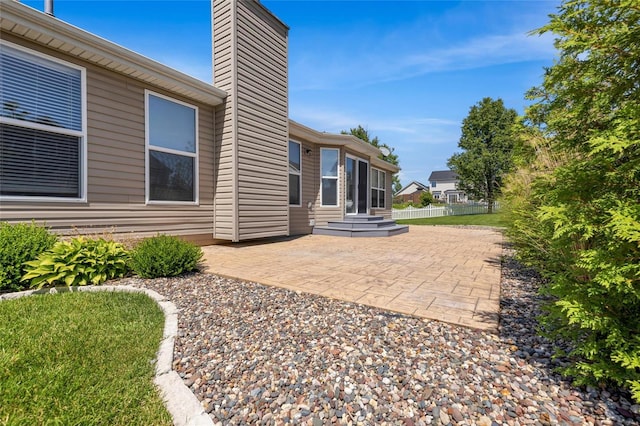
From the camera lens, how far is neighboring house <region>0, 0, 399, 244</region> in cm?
397

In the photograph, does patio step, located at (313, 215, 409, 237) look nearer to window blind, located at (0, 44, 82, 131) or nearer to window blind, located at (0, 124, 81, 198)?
window blind, located at (0, 124, 81, 198)

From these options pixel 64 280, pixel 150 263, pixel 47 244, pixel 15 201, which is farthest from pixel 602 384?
pixel 15 201

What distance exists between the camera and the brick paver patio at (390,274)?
2.81 meters

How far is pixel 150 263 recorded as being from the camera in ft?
12.3

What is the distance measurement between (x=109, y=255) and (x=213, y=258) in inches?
67.4

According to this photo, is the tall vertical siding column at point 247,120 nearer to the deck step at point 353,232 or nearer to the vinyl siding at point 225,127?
the vinyl siding at point 225,127

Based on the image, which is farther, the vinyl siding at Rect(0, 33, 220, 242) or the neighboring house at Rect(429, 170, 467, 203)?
the neighboring house at Rect(429, 170, 467, 203)

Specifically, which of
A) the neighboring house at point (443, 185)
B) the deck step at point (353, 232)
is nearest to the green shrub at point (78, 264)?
the deck step at point (353, 232)

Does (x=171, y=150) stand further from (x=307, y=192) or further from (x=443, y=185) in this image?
(x=443, y=185)

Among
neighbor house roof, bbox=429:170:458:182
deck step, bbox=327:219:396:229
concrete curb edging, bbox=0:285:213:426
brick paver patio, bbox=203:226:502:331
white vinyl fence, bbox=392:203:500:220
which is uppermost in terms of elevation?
neighbor house roof, bbox=429:170:458:182

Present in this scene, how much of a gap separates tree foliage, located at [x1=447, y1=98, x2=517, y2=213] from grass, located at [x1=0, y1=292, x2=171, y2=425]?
24934 mm

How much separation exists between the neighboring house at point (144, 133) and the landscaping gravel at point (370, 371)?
331 centimetres

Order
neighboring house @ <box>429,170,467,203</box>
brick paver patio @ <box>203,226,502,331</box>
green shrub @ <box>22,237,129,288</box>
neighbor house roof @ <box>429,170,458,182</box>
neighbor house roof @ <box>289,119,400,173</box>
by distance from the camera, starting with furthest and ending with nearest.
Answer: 1. neighbor house roof @ <box>429,170,458,182</box>
2. neighboring house @ <box>429,170,467,203</box>
3. neighbor house roof @ <box>289,119,400,173</box>
4. green shrub @ <box>22,237,129,288</box>
5. brick paver patio @ <box>203,226,502,331</box>

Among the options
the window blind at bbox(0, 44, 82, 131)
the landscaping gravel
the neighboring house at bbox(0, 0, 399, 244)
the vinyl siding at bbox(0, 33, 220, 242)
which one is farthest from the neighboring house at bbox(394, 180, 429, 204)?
the landscaping gravel
